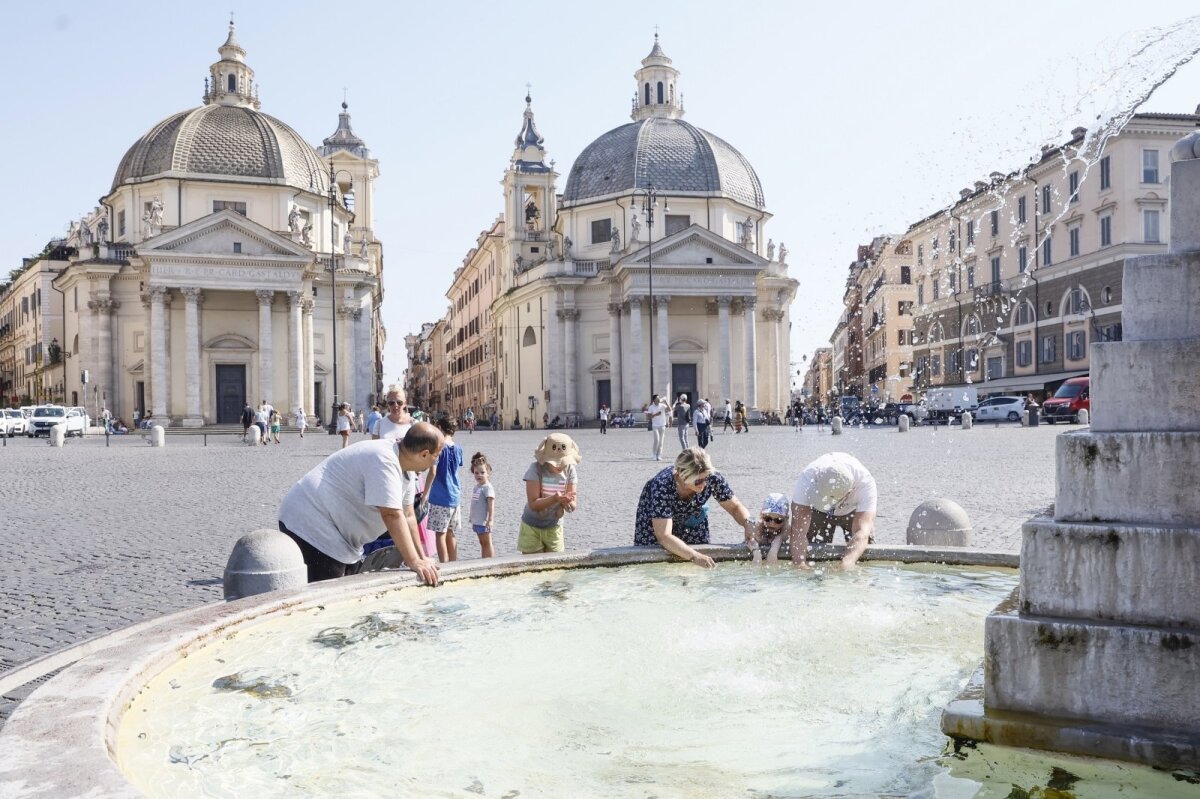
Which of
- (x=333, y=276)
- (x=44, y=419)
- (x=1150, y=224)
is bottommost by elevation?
(x=44, y=419)

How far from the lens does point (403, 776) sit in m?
3.39

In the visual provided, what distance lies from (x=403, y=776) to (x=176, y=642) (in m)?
1.59

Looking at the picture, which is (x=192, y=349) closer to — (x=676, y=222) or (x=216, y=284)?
(x=216, y=284)

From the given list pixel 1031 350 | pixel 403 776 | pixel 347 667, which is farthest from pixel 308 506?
pixel 1031 350

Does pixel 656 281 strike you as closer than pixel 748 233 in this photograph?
Yes

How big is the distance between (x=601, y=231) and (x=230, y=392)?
21668mm

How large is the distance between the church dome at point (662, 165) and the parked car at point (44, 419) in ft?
93.8

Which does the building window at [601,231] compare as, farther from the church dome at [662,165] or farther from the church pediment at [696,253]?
the church pediment at [696,253]

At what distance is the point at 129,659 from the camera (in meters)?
4.07

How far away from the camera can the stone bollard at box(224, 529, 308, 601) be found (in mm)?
5719

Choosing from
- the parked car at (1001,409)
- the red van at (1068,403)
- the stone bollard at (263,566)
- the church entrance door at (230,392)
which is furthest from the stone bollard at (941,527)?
the church entrance door at (230,392)

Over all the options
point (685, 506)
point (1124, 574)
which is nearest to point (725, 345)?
point (685, 506)

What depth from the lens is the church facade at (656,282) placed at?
52.7 meters

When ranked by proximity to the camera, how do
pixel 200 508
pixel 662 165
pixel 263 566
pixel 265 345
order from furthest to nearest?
pixel 662 165, pixel 265 345, pixel 200 508, pixel 263 566
